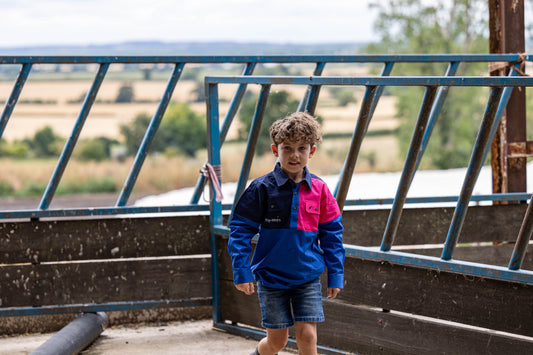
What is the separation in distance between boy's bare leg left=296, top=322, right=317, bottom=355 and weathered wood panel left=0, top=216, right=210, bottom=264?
158 cm

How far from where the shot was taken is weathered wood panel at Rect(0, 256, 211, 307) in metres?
4.33

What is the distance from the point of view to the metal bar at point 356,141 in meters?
3.37

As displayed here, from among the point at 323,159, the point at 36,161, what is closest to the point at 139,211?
the point at 323,159

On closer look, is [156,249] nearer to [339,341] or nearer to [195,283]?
[195,283]

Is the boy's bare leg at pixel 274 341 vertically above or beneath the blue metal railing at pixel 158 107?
beneath

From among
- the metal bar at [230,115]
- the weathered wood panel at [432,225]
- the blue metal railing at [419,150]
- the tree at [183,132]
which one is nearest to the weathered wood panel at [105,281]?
the metal bar at [230,115]

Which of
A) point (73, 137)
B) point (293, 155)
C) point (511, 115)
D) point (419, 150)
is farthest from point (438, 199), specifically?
point (73, 137)

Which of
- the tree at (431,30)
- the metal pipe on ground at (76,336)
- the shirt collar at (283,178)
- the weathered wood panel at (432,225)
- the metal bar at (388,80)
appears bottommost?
the metal pipe on ground at (76,336)

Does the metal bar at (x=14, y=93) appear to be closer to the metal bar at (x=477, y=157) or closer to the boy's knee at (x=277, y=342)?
the boy's knee at (x=277, y=342)

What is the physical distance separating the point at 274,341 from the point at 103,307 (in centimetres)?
165

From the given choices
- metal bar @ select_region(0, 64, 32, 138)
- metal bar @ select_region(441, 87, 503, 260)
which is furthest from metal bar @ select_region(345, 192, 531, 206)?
metal bar @ select_region(0, 64, 32, 138)

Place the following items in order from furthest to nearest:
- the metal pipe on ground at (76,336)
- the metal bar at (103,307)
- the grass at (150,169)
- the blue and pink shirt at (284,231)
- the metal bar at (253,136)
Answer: the grass at (150,169), the metal bar at (103,307), the metal bar at (253,136), the metal pipe on ground at (76,336), the blue and pink shirt at (284,231)

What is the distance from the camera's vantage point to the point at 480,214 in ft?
15.8

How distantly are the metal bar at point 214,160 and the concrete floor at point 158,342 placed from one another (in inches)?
7.5
